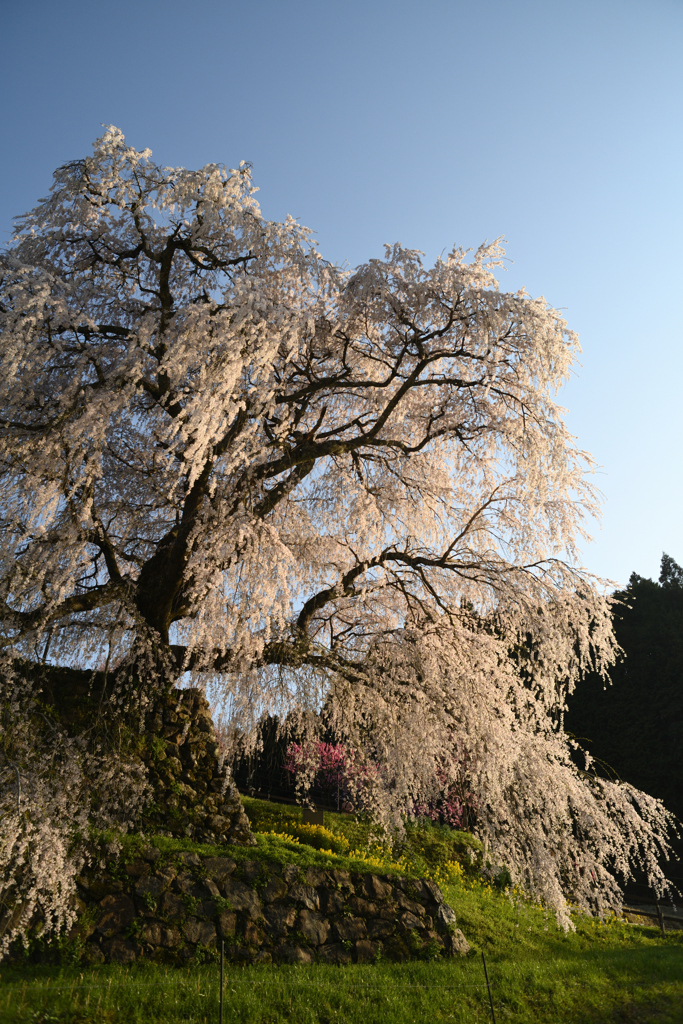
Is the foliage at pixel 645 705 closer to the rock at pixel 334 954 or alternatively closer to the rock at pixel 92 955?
the rock at pixel 334 954

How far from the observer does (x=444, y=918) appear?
28.5 feet

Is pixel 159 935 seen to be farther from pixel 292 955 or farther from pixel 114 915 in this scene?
pixel 292 955

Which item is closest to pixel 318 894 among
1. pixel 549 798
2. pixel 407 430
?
pixel 549 798

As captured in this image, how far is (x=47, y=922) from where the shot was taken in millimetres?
5445

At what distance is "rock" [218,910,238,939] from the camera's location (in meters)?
6.70

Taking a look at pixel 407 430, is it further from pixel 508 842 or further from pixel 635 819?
pixel 635 819

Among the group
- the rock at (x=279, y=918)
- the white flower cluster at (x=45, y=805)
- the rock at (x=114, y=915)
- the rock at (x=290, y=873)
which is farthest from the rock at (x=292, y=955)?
the white flower cluster at (x=45, y=805)

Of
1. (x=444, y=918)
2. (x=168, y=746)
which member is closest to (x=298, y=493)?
(x=168, y=746)

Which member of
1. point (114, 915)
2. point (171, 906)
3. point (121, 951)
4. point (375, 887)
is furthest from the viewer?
point (375, 887)

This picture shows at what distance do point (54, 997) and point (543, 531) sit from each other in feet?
23.2

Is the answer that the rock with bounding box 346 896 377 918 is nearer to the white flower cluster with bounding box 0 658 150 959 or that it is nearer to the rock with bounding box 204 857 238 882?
the rock with bounding box 204 857 238 882

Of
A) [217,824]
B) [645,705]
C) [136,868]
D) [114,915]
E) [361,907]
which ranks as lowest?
[361,907]

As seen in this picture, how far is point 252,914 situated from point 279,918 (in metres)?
0.39

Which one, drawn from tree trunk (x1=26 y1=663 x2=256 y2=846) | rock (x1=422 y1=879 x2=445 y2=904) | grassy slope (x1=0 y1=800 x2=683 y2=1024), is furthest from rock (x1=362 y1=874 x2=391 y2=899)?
tree trunk (x1=26 y1=663 x2=256 y2=846)
